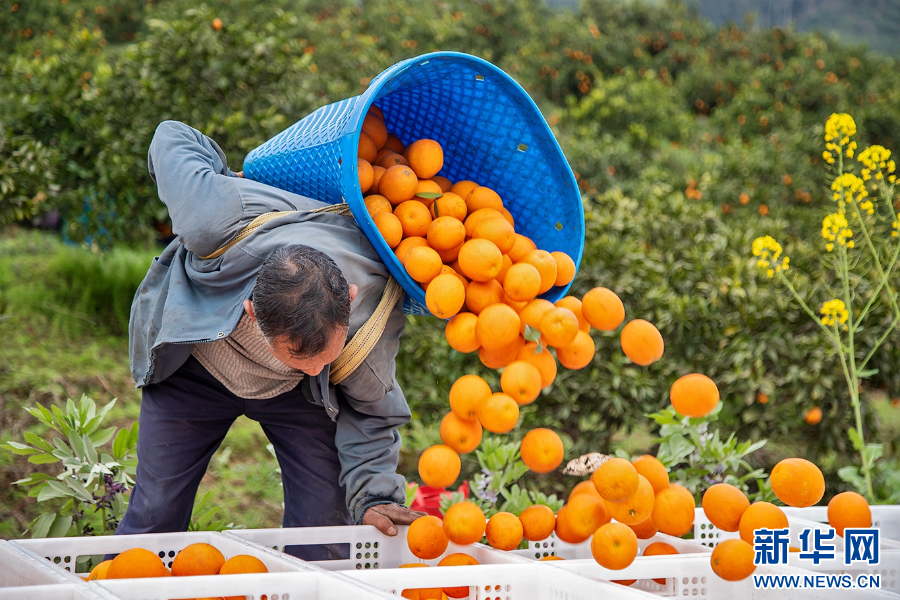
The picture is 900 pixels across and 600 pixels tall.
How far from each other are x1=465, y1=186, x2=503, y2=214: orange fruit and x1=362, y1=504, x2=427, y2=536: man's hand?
2.45 ft

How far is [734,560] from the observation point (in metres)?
1.42

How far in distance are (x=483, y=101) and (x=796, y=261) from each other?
237cm

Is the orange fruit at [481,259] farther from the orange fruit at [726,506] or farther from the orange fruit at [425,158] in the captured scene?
the orange fruit at [726,506]

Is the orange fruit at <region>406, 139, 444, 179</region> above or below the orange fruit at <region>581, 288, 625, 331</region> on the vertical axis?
above

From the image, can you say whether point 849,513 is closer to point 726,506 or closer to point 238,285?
point 726,506

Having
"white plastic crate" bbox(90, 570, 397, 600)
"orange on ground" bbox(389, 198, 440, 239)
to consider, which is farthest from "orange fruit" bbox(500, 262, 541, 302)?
"white plastic crate" bbox(90, 570, 397, 600)

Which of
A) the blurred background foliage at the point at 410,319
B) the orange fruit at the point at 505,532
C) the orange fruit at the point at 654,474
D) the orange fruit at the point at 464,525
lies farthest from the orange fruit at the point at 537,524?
the blurred background foliage at the point at 410,319

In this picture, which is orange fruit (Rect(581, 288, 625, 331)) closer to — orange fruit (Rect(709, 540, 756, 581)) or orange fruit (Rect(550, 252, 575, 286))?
orange fruit (Rect(550, 252, 575, 286))

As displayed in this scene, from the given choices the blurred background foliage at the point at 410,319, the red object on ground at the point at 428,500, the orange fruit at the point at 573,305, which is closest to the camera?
the orange fruit at the point at 573,305

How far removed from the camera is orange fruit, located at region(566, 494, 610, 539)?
5.43ft

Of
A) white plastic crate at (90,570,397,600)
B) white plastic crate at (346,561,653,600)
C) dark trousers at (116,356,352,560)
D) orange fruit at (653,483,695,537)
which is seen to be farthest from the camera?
dark trousers at (116,356,352,560)

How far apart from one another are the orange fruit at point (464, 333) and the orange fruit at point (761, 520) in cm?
66

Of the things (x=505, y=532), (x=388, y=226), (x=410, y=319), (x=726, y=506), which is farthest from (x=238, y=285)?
(x=410, y=319)

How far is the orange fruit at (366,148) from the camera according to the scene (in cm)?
182
